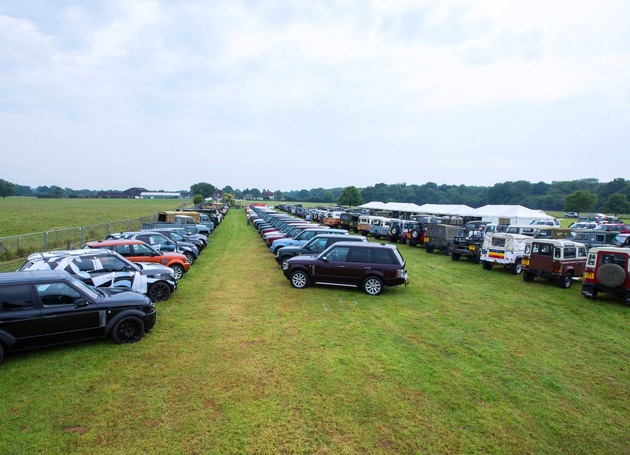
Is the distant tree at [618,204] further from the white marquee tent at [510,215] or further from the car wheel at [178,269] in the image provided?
the car wheel at [178,269]

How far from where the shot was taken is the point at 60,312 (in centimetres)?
711

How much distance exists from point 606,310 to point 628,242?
11.3 meters

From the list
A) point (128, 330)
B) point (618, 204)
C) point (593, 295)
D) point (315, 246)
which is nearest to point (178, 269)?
point (315, 246)

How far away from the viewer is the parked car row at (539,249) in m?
12.4

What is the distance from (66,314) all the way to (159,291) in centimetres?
383

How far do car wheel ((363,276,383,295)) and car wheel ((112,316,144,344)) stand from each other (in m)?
6.90

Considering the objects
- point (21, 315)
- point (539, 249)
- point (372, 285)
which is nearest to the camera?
point (21, 315)

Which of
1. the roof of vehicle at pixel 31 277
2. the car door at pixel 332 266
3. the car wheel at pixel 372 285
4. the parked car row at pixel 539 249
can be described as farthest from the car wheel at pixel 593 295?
the roof of vehicle at pixel 31 277

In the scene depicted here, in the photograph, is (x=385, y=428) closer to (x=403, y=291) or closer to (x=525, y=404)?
(x=525, y=404)

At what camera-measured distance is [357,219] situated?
3603 centimetres

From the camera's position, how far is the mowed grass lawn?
15.9 ft

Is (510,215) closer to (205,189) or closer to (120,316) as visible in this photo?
(120,316)

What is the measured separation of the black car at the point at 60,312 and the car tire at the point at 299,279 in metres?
5.43

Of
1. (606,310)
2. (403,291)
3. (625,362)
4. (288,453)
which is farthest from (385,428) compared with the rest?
(606,310)
